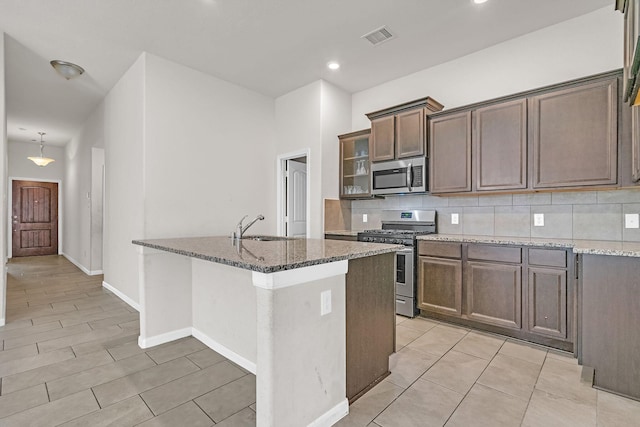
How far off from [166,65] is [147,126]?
80 centimetres

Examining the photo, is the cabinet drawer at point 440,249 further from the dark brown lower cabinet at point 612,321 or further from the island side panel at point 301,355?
the island side panel at point 301,355

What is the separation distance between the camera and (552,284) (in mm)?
2637

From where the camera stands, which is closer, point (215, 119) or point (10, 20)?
point (10, 20)

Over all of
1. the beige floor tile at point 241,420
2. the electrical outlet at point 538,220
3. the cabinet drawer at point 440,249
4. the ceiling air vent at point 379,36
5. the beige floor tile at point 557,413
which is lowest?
the beige floor tile at point 241,420

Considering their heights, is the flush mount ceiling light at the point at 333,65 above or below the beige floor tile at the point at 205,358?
above

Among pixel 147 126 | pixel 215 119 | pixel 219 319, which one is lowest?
pixel 219 319

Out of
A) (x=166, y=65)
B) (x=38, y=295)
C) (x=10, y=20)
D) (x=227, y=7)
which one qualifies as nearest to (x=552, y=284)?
(x=227, y=7)

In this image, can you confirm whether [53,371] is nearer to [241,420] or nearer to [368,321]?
[241,420]

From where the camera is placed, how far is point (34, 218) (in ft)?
27.4

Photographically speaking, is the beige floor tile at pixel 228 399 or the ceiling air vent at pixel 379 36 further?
the ceiling air vent at pixel 379 36

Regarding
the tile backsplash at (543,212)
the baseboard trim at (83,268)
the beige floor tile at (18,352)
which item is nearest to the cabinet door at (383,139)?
the tile backsplash at (543,212)

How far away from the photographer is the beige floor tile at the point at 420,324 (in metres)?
3.20

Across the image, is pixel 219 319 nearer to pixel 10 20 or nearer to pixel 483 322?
pixel 483 322

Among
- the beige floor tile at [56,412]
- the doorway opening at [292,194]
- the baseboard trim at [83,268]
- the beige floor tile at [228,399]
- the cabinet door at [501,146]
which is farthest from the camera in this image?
the baseboard trim at [83,268]
